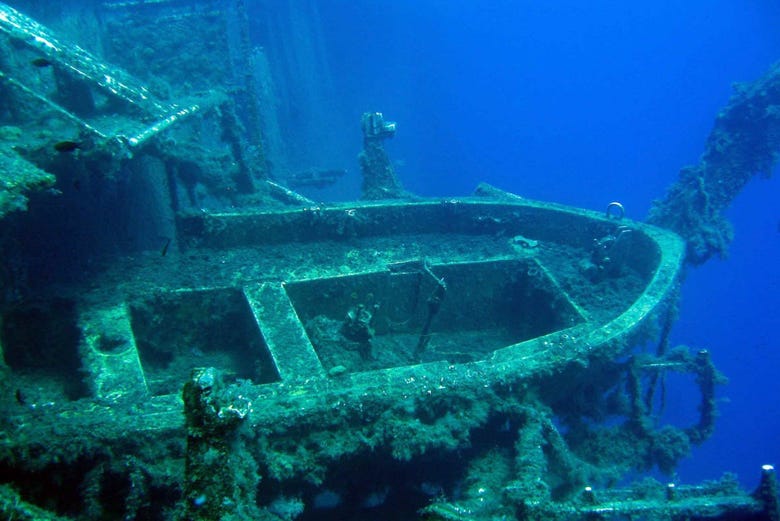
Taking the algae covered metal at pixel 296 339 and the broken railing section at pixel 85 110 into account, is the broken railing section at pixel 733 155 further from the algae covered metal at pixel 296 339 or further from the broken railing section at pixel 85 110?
the broken railing section at pixel 85 110

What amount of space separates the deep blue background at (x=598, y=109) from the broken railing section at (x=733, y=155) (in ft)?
66.2

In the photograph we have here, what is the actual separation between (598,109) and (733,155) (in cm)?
10531

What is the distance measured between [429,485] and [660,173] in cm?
9597

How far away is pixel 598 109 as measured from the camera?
102375 mm

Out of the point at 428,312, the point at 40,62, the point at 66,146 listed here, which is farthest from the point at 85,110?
the point at 428,312

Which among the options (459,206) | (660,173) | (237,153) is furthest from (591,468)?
(660,173)

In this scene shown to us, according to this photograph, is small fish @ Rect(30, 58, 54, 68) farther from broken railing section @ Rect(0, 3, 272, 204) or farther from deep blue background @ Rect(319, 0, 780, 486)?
deep blue background @ Rect(319, 0, 780, 486)

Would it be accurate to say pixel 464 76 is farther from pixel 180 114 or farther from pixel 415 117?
pixel 180 114

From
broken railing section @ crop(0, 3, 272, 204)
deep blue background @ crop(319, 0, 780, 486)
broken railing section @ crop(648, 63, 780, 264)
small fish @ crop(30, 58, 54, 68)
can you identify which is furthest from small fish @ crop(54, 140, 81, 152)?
deep blue background @ crop(319, 0, 780, 486)

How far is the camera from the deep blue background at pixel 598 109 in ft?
136

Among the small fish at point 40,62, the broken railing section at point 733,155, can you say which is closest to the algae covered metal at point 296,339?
the small fish at point 40,62

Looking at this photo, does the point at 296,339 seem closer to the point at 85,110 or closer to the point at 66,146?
the point at 66,146

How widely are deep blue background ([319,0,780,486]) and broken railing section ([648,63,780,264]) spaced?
20172 mm

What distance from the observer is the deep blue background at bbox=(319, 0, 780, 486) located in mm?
41344
